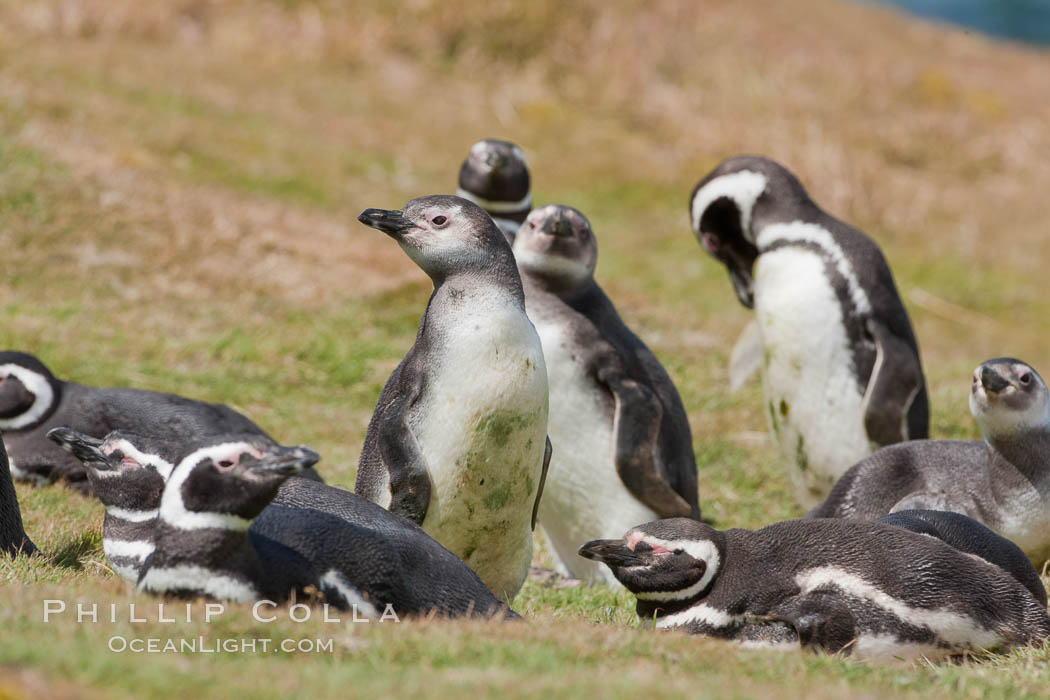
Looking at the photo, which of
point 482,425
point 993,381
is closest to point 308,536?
point 482,425

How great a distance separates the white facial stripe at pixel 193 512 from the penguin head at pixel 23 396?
362 cm

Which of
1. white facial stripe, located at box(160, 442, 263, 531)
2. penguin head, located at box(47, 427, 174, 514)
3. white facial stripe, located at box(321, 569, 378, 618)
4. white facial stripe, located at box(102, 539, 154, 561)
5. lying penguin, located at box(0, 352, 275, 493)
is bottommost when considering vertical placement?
lying penguin, located at box(0, 352, 275, 493)

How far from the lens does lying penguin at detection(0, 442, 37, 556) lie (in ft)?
16.6

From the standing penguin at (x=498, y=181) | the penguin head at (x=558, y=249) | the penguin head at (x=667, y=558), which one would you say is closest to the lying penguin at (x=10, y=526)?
the penguin head at (x=667, y=558)

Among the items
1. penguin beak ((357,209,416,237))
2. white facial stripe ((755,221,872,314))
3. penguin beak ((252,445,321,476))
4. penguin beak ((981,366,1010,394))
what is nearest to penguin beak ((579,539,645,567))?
penguin beak ((252,445,321,476))

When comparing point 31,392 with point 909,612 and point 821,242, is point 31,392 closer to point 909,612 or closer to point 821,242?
point 821,242

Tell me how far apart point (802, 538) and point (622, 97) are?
16.7m

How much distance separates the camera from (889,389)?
7.47 metres

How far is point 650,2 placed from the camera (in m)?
24.3

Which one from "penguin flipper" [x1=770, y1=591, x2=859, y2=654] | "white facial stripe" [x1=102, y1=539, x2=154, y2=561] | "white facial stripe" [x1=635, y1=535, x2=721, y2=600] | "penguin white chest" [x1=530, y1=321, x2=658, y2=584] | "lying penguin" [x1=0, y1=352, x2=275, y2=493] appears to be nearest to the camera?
"penguin flipper" [x1=770, y1=591, x2=859, y2=654]

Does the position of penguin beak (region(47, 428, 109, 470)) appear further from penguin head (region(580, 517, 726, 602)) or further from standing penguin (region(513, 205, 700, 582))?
standing penguin (region(513, 205, 700, 582))

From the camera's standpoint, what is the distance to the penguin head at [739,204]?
26.0 ft

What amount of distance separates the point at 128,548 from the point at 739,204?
15.1 feet

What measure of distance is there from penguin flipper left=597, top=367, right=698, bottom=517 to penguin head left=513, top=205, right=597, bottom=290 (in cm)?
54
